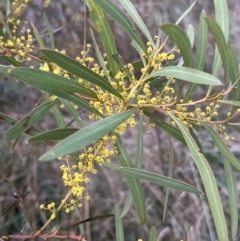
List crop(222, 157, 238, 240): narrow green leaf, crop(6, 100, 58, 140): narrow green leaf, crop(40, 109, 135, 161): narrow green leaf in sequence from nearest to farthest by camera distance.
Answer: crop(40, 109, 135, 161): narrow green leaf
crop(6, 100, 58, 140): narrow green leaf
crop(222, 157, 238, 240): narrow green leaf

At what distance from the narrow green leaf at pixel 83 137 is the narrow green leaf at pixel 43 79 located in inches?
3.9

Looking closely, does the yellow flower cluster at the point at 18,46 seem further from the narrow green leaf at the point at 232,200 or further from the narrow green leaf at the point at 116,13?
the narrow green leaf at the point at 232,200

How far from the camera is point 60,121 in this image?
0.93 m

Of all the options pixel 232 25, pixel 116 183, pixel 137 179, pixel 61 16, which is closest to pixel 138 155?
pixel 137 179

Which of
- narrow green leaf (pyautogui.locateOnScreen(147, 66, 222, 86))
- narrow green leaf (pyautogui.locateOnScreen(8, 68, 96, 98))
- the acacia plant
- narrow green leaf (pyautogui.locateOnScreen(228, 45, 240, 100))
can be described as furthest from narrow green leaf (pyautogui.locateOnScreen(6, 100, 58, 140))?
narrow green leaf (pyautogui.locateOnScreen(228, 45, 240, 100))

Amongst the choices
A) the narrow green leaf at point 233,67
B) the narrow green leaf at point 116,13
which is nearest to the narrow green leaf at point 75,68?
the narrow green leaf at point 116,13

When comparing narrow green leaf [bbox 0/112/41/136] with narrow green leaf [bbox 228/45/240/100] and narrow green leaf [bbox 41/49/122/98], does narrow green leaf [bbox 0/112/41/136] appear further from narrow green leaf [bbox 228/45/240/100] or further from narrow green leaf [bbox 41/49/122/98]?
narrow green leaf [bbox 228/45/240/100]

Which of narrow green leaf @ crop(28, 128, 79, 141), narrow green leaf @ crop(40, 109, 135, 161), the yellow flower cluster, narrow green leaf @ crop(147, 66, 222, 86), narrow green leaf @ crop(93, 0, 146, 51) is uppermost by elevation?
narrow green leaf @ crop(93, 0, 146, 51)

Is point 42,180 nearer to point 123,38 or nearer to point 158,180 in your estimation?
point 123,38

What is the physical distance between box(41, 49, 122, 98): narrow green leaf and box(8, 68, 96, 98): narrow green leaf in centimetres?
2

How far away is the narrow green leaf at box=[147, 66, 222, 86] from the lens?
0.63m

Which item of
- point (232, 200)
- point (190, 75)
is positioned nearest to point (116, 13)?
point (190, 75)

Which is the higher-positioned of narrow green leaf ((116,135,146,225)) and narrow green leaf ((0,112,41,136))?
narrow green leaf ((0,112,41,136))

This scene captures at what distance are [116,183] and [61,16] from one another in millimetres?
925
